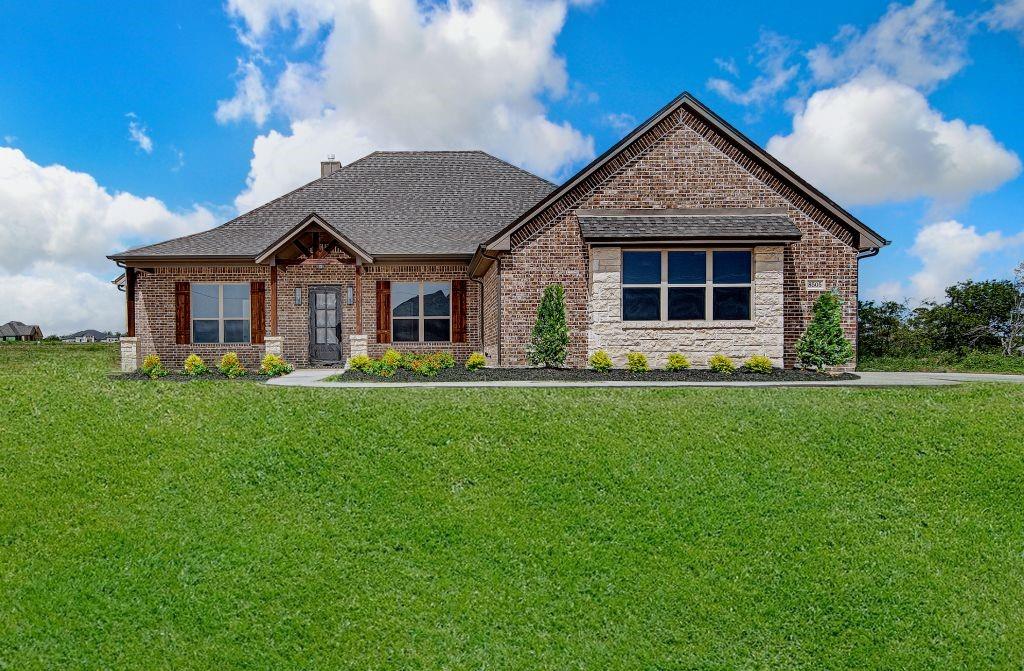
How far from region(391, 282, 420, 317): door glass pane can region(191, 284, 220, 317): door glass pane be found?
16.6 feet

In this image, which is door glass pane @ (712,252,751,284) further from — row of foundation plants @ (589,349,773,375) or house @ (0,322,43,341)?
house @ (0,322,43,341)

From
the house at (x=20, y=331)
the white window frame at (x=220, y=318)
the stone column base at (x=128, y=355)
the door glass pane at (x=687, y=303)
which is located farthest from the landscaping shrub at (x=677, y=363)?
the house at (x=20, y=331)

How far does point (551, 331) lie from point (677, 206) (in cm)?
434

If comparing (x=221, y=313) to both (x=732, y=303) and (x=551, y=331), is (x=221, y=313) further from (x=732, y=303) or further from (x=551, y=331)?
(x=732, y=303)

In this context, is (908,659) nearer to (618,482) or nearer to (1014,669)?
(1014,669)

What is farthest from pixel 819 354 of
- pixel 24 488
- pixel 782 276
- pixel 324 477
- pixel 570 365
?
pixel 24 488

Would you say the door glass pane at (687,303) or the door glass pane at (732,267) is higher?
the door glass pane at (732,267)

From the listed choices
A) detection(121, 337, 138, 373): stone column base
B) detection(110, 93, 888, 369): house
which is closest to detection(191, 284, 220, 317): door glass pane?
detection(110, 93, 888, 369): house

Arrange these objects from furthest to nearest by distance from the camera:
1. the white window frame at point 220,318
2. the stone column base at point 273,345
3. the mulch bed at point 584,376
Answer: the white window frame at point 220,318 < the stone column base at point 273,345 < the mulch bed at point 584,376

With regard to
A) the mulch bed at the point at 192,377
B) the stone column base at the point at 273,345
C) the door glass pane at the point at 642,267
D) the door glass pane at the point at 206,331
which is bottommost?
the mulch bed at the point at 192,377

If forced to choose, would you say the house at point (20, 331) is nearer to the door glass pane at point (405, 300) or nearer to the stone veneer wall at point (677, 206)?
the door glass pane at point (405, 300)

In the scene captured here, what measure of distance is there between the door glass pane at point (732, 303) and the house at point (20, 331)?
94.2 metres

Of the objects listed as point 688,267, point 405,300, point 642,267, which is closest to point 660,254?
point 642,267

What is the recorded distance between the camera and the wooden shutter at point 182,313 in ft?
64.5
